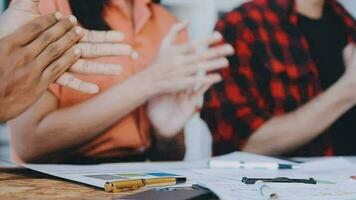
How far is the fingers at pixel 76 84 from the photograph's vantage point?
1193mm

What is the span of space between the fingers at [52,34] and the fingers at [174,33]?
219 millimetres

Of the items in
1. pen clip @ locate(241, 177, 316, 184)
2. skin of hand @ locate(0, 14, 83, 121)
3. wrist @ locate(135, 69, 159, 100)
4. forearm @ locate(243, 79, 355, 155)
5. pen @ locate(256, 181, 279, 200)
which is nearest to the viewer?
pen @ locate(256, 181, 279, 200)

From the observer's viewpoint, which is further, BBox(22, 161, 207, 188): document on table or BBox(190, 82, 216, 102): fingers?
BBox(190, 82, 216, 102): fingers

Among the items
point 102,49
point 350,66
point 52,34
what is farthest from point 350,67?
point 52,34

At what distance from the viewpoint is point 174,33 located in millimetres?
1304

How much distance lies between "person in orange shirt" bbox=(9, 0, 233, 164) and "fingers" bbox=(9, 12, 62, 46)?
0.08 ft

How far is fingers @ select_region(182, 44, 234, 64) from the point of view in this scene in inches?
51.3

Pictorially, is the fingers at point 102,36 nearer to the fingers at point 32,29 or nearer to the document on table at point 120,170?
the fingers at point 32,29

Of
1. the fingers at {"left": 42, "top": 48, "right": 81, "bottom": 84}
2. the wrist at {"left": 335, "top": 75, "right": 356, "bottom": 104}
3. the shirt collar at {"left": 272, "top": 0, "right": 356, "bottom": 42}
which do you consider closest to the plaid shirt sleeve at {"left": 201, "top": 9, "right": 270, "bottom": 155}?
the shirt collar at {"left": 272, "top": 0, "right": 356, "bottom": 42}

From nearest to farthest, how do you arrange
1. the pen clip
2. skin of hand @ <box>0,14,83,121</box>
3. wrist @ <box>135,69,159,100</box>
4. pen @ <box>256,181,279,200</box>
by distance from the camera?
pen @ <box>256,181,279,200</box>, the pen clip, skin of hand @ <box>0,14,83,121</box>, wrist @ <box>135,69,159,100</box>

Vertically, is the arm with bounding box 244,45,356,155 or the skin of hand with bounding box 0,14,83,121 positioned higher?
the skin of hand with bounding box 0,14,83,121

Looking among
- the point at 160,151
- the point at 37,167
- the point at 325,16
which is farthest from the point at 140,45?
the point at 325,16

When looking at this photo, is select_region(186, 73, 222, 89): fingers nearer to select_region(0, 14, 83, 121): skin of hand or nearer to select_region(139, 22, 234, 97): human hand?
select_region(139, 22, 234, 97): human hand

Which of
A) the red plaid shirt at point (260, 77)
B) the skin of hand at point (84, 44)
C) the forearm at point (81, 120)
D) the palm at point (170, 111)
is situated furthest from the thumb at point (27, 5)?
the red plaid shirt at point (260, 77)
